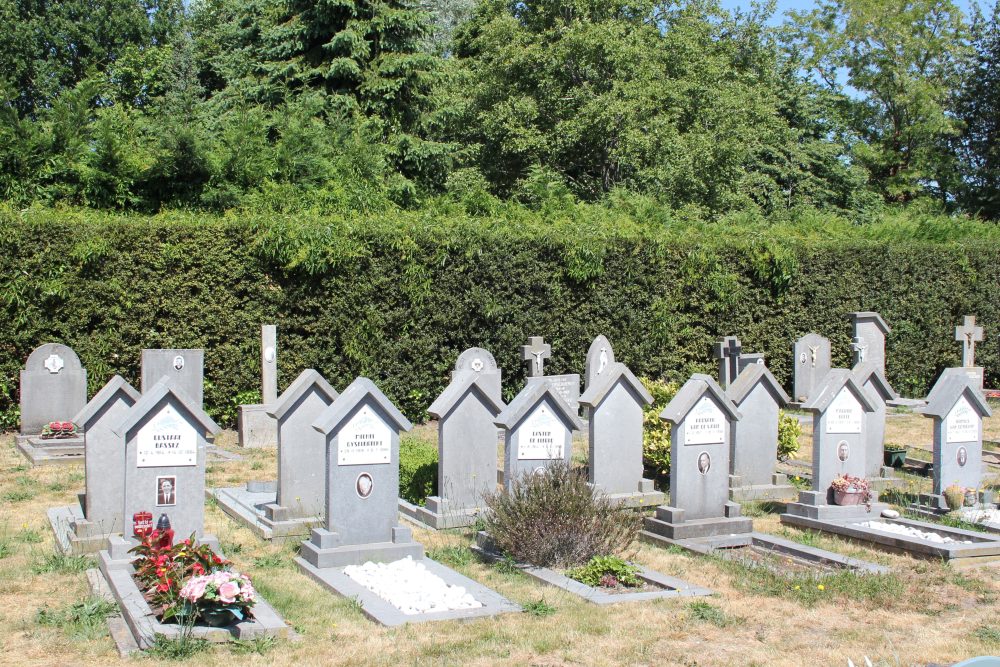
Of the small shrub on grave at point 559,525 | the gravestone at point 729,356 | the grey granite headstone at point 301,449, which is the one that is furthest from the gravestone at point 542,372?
the small shrub on grave at point 559,525

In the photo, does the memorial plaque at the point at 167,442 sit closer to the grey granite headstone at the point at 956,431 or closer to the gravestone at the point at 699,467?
the gravestone at the point at 699,467

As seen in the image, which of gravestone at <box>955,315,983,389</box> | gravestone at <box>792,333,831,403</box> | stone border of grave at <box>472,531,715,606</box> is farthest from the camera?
gravestone at <box>955,315,983,389</box>

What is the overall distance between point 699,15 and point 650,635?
2764 cm

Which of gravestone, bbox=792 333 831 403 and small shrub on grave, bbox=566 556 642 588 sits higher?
gravestone, bbox=792 333 831 403

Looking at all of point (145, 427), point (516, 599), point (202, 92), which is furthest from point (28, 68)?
point (516, 599)

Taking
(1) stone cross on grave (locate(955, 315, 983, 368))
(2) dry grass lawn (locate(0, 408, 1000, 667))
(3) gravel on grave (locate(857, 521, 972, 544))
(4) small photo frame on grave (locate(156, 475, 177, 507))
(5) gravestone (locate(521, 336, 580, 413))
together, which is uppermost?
(1) stone cross on grave (locate(955, 315, 983, 368))

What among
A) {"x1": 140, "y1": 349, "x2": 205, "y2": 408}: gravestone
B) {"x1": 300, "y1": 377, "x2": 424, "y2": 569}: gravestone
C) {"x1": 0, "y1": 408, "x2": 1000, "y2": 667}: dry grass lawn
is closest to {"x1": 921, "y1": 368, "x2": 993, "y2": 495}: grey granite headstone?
{"x1": 0, "y1": 408, "x2": 1000, "y2": 667}: dry grass lawn

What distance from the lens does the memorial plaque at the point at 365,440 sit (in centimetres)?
828

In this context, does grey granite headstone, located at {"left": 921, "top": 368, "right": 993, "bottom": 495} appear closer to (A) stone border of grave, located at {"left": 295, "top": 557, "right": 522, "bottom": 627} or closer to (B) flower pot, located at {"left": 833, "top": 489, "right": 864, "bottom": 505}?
(B) flower pot, located at {"left": 833, "top": 489, "right": 864, "bottom": 505}

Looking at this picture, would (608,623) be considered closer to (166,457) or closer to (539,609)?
(539,609)

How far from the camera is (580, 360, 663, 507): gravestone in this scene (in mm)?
11078

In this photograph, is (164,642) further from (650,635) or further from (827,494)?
(827,494)

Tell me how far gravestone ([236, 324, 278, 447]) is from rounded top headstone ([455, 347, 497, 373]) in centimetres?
272

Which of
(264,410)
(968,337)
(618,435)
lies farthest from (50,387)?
(968,337)
